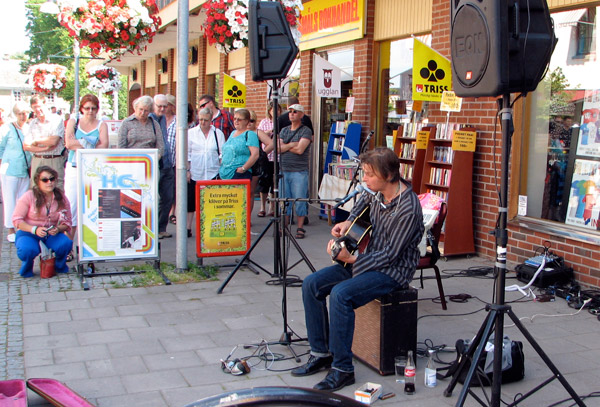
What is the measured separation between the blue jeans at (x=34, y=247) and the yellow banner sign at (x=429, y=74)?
4335mm

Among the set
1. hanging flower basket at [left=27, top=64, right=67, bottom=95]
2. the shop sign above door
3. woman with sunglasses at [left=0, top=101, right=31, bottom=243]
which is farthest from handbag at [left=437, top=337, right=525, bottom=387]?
hanging flower basket at [left=27, top=64, right=67, bottom=95]

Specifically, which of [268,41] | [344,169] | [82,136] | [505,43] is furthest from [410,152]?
[505,43]

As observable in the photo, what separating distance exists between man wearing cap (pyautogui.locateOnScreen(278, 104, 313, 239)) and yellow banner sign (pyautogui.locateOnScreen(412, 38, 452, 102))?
2.06 m

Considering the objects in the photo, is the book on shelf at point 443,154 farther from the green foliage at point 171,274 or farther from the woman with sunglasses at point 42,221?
the woman with sunglasses at point 42,221

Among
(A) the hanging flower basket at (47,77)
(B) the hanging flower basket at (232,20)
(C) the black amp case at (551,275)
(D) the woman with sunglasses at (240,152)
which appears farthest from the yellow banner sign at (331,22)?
(A) the hanging flower basket at (47,77)

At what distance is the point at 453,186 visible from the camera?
798cm

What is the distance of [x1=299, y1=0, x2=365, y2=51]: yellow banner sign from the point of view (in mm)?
10656

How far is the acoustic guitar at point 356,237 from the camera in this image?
4602mm

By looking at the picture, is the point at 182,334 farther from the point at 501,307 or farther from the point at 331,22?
the point at 331,22

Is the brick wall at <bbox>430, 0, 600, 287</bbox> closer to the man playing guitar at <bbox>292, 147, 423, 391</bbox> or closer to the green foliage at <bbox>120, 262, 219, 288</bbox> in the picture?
the man playing guitar at <bbox>292, 147, 423, 391</bbox>

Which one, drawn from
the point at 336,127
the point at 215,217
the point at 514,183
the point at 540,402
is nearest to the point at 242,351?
the point at 540,402

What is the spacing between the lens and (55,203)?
733 cm

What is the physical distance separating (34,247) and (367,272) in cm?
416

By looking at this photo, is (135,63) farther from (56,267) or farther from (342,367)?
(342,367)
